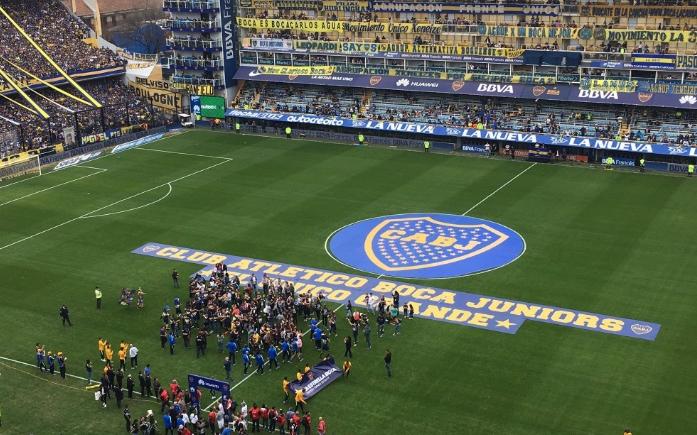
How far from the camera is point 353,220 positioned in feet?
229

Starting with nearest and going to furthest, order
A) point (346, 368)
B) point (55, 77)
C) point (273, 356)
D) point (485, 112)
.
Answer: point (346, 368), point (273, 356), point (485, 112), point (55, 77)

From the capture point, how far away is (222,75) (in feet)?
342

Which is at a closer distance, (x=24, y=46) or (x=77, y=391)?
(x=77, y=391)

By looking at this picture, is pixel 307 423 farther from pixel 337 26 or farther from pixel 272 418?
pixel 337 26

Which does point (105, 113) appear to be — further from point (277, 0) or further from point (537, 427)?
point (537, 427)

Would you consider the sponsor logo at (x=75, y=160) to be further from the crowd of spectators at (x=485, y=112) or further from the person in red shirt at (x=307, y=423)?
the person in red shirt at (x=307, y=423)

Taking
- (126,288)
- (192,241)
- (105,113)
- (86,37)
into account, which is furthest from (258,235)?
(86,37)

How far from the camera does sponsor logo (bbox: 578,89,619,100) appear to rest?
88000mm

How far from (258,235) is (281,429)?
27.3 m

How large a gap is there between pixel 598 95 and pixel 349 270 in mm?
39830

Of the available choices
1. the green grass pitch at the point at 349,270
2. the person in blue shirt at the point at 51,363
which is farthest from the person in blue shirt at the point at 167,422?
the person in blue shirt at the point at 51,363

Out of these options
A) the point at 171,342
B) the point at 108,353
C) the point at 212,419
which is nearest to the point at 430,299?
the point at 171,342

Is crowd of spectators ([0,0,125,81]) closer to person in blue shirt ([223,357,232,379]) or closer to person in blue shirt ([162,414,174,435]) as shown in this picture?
person in blue shirt ([223,357,232,379])

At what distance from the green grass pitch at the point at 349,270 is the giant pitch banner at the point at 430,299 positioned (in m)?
0.94
